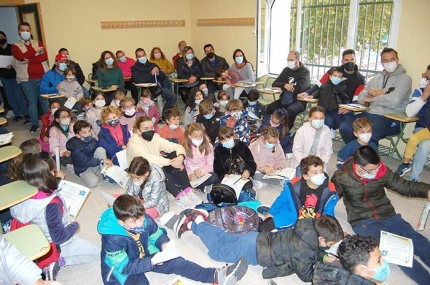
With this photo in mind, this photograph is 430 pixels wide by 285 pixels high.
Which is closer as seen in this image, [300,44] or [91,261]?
[91,261]

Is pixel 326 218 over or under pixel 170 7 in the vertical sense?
under

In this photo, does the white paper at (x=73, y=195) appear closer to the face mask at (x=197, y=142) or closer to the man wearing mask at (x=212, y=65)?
the face mask at (x=197, y=142)

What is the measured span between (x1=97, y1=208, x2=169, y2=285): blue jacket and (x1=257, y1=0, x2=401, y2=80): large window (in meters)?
4.87

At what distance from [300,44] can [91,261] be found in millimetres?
5888

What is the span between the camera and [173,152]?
13.2 feet

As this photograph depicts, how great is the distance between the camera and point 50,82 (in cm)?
624

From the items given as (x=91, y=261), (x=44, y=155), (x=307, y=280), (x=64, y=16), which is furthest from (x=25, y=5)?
(x=307, y=280)

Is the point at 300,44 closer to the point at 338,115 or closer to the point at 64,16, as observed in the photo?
the point at 338,115

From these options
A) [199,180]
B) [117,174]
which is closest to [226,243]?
[199,180]

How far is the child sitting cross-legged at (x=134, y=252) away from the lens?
84.7 inches

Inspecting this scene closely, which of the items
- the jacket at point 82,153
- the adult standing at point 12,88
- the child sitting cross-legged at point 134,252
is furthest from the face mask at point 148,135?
the adult standing at point 12,88

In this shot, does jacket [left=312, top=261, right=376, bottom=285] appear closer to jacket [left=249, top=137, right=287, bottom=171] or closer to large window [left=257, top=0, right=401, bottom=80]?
jacket [left=249, top=137, right=287, bottom=171]

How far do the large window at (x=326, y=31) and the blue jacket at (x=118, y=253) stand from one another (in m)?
4.87

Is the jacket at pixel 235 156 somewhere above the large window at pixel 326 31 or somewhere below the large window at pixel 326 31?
below
